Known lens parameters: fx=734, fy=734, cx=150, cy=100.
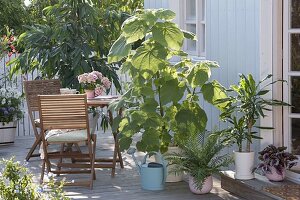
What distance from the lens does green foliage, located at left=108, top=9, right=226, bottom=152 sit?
22.4 ft

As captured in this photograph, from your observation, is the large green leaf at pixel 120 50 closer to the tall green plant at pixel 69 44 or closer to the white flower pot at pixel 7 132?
the tall green plant at pixel 69 44

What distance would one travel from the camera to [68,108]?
7.20m

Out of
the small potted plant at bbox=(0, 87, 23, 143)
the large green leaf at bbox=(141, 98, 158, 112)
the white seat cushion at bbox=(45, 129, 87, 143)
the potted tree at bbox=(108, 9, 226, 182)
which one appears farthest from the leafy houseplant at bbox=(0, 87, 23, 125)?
the large green leaf at bbox=(141, 98, 158, 112)

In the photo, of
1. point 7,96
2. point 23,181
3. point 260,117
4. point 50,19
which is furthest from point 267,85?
point 50,19

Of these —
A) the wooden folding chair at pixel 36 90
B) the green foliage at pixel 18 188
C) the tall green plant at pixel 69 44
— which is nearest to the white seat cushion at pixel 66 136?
the wooden folding chair at pixel 36 90

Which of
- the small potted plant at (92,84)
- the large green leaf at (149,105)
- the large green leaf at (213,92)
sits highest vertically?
the small potted plant at (92,84)

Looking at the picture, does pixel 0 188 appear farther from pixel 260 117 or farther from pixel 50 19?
pixel 50 19

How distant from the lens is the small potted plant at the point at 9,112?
10.1 metres

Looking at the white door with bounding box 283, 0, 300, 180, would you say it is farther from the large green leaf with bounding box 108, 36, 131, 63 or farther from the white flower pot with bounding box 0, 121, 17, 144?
the white flower pot with bounding box 0, 121, 17, 144

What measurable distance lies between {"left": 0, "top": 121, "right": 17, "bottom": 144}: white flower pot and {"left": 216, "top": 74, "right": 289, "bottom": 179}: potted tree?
168 inches

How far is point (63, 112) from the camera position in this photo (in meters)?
7.20

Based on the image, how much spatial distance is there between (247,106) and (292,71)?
574mm

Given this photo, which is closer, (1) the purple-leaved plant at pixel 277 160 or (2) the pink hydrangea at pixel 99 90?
(1) the purple-leaved plant at pixel 277 160

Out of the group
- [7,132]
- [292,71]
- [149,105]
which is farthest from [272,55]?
[7,132]
